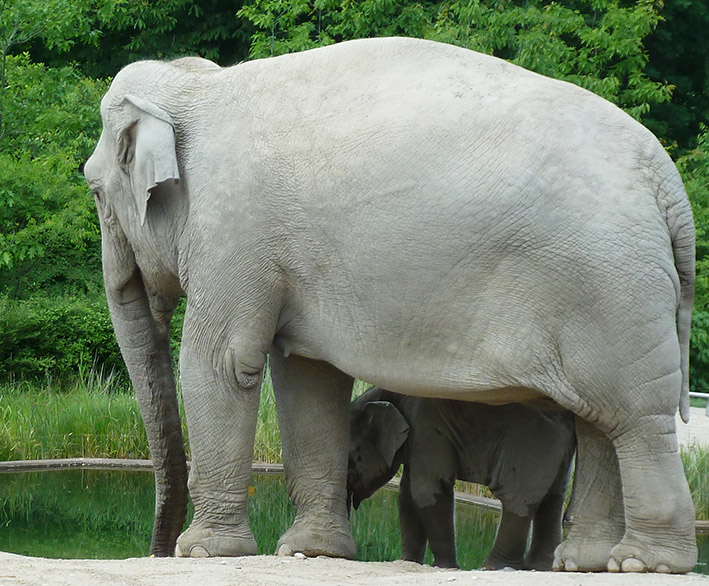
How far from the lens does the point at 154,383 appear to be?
6.96m

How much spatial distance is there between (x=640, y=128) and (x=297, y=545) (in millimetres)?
2509

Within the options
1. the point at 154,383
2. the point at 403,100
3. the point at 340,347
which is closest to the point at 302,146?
the point at 403,100

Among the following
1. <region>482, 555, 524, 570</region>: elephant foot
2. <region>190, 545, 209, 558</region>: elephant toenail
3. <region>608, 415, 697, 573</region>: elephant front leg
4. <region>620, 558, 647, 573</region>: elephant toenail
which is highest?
<region>608, 415, 697, 573</region>: elephant front leg

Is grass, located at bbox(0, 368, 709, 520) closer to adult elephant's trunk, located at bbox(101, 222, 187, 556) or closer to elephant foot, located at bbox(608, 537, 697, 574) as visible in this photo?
adult elephant's trunk, located at bbox(101, 222, 187, 556)

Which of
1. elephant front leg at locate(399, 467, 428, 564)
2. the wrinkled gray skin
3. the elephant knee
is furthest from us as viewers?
elephant front leg at locate(399, 467, 428, 564)

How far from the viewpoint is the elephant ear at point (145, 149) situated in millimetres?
6012

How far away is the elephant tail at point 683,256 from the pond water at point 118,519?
8.05ft

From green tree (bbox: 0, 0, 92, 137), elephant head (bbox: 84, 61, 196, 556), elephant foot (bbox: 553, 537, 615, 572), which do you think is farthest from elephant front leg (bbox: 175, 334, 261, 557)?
green tree (bbox: 0, 0, 92, 137)

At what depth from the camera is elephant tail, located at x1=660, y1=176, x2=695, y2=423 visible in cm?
545

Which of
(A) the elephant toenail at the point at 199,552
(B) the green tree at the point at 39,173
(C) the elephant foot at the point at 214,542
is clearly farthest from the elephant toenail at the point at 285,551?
(B) the green tree at the point at 39,173

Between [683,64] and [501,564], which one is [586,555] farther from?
[683,64]

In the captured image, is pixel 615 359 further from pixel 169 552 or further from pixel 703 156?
pixel 703 156

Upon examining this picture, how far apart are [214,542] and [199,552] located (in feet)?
0.26

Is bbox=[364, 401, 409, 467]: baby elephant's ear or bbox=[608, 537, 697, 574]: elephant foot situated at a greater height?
bbox=[608, 537, 697, 574]: elephant foot
